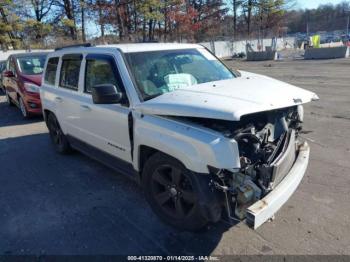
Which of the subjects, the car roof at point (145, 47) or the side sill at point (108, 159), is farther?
the car roof at point (145, 47)

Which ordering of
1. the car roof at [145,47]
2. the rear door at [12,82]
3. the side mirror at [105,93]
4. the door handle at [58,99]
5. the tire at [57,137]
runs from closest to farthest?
the side mirror at [105,93] → the car roof at [145,47] → the door handle at [58,99] → the tire at [57,137] → the rear door at [12,82]

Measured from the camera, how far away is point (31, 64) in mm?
10211

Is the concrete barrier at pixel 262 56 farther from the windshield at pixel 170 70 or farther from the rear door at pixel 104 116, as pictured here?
the rear door at pixel 104 116

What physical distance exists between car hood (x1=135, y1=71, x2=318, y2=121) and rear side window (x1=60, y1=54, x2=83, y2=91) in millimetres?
1770

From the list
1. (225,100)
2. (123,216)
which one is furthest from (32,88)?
(225,100)

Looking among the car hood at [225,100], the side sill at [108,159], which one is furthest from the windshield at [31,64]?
the car hood at [225,100]

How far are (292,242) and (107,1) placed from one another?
40194 mm

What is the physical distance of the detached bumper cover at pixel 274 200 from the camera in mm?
2635

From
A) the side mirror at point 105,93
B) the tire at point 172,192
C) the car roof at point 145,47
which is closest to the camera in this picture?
the tire at point 172,192

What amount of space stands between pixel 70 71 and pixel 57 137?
1542mm

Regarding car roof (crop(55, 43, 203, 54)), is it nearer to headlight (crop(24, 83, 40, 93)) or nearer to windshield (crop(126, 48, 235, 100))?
windshield (crop(126, 48, 235, 100))

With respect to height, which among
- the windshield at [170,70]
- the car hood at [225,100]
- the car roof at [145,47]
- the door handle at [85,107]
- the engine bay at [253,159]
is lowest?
→ the engine bay at [253,159]

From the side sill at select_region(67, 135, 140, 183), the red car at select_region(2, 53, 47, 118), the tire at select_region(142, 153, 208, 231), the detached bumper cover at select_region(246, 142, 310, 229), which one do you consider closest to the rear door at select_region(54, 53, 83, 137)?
the side sill at select_region(67, 135, 140, 183)

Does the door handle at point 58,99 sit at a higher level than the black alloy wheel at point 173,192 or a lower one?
higher
